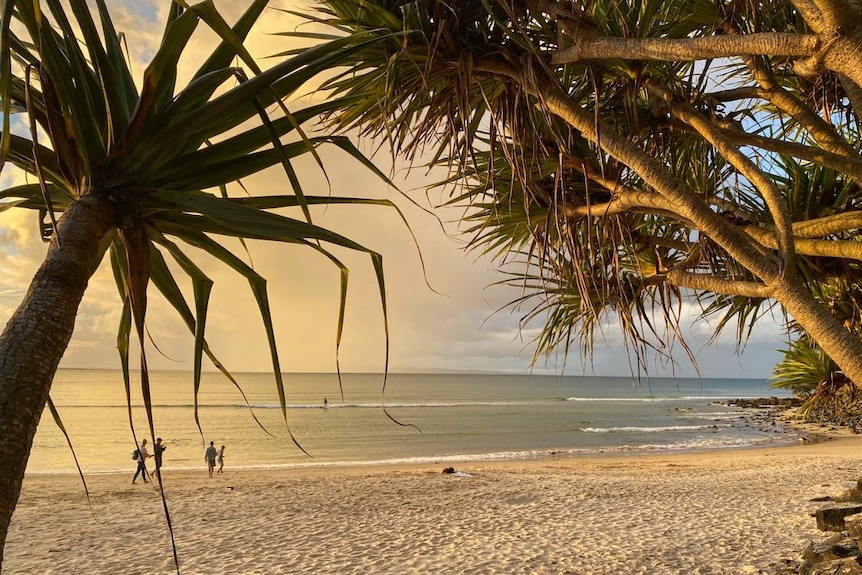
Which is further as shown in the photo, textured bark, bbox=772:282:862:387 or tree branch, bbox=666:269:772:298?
tree branch, bbox=666:269:772:298

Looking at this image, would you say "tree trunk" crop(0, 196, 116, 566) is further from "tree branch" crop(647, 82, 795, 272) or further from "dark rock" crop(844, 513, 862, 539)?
"dark rock" crop(844, 513, 862, 539)

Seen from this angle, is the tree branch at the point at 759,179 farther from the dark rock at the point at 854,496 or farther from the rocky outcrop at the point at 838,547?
the dark rock at the point at 854,496

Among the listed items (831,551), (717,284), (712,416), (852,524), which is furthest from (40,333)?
(712,416)

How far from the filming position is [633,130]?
9.98 feet

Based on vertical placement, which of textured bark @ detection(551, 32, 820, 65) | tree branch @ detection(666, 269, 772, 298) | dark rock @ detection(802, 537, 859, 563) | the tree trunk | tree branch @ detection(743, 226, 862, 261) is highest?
textured bark @ detection(551, 32, 820, 65)

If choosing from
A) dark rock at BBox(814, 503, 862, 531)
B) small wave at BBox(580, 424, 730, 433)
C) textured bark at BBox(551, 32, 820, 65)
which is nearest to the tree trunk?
textured bark at BBox(551, 32, 820, 65)

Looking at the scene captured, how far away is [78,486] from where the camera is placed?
41.5 ft

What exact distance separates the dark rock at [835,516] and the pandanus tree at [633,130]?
2480 mm

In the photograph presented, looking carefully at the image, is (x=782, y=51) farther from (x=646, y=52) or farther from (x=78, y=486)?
(x=78, y=486)

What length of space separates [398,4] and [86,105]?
69.6 inches

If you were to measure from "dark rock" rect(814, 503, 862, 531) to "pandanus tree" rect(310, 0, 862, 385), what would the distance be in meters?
2.48

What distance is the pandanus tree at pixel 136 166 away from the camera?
847 millimetres

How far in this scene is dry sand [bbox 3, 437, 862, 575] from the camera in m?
5.60

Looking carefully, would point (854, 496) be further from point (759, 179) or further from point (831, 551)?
point (759, 179)
